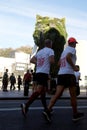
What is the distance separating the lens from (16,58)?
9606 cm

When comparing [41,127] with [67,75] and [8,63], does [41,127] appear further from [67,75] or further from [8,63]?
[8,63]

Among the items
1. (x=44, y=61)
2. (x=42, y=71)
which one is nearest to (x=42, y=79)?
(x=42, y=71)

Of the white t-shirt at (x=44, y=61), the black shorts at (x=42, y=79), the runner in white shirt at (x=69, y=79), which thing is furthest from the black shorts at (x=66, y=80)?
the white t-shirt at (x=44, y=61)

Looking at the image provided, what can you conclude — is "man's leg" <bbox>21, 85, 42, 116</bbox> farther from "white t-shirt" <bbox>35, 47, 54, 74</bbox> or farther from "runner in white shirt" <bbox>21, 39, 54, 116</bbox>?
"white t-shirt" <bbox>35, 47, 54, 74</bbox>

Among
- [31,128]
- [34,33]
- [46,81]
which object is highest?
[34,33]

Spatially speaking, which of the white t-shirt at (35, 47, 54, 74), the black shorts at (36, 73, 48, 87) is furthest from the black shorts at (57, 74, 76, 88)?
the white t-shirt at (35, 47, 54, 74)

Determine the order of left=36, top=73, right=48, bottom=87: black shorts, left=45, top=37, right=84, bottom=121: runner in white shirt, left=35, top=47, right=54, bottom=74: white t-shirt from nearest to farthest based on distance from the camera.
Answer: left=45, top=37, right=84, bottom=121: runner in white shirt < left=36, top=73, right=48, bottom=87: black shorts < left=35, top=47, right=54, bottom=74: white t-shirt

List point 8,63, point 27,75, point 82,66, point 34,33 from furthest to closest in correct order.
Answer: point 8,63, point 82,66, point 34,33, point 27,75

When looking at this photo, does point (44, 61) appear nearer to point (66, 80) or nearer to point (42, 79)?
point (42, 79)

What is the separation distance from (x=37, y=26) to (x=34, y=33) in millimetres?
1141

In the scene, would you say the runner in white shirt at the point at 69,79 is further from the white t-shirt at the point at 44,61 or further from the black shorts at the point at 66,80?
the white t-shirt at the point at 44,61

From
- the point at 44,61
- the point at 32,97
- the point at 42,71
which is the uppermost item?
the point at 44,61

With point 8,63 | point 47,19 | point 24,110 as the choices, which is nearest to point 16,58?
point 8,63

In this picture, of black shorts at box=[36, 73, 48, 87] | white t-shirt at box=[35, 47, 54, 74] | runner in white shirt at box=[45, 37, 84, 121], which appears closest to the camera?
Result: runner in white shirt at box=[45, 37, 84, 121]
